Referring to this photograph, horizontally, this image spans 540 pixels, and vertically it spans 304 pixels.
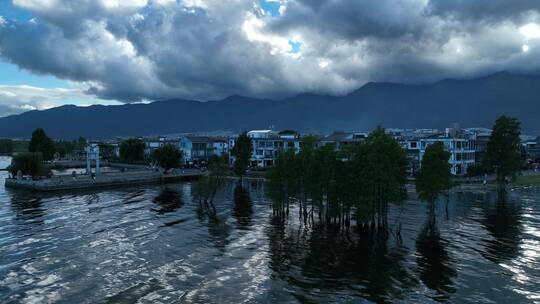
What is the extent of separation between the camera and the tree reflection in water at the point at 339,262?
115 ft

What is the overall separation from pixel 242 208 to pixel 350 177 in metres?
25.9

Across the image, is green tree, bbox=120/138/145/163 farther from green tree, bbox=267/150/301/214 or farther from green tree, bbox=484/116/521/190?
green tree, bbox=484/116/521/190

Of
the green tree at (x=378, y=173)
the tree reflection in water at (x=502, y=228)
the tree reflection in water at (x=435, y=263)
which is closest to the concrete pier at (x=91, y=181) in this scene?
the green tree at (x=378, y=173)

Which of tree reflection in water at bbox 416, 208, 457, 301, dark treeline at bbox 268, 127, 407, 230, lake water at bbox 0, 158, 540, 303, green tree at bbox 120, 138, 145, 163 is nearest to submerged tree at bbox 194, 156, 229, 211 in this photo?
lake water at bbox 0, 158, 540, 303

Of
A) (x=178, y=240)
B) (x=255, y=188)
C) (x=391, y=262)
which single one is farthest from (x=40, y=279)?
(x=255, y=188)

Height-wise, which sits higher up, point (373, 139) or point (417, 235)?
point (373, 139)

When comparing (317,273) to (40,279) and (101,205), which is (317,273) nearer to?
(40,279)

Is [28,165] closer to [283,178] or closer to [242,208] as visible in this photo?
[242,208]

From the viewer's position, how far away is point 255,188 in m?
102

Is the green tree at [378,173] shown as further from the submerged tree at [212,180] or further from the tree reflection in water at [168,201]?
the tree reflection in water at [168,201]

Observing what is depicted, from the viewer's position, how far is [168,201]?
81062 millimetres

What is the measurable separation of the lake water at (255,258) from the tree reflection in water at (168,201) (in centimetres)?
420

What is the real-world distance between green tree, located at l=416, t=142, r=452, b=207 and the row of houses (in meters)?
46.5

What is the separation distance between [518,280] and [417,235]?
1611cm
